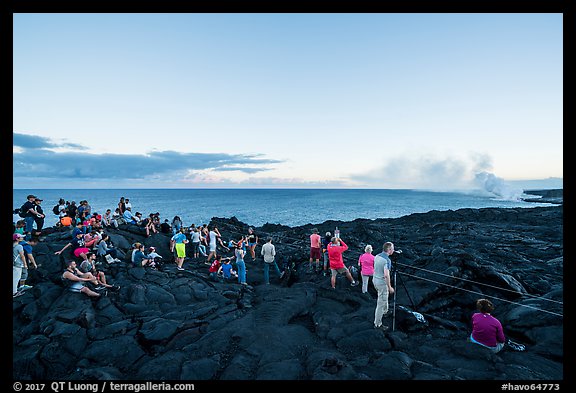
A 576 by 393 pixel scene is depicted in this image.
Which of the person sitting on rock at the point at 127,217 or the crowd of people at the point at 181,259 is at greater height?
the person sitting on rock at the point at 127,217

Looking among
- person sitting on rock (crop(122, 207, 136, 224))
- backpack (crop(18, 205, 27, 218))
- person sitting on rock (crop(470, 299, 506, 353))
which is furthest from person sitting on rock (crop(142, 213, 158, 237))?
person sitting on rock (crop(470, 299, 506, 353))

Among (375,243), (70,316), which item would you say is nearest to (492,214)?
(375,243)

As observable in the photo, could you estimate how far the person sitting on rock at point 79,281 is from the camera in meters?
9.77

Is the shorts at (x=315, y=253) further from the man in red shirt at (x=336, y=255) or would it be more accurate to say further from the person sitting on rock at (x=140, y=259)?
the person sitting on rock at (x=140, y=259)

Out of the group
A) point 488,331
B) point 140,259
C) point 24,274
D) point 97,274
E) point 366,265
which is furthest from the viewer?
point 140,259

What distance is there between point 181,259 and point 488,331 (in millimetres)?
13638

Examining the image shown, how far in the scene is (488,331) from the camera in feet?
20.6

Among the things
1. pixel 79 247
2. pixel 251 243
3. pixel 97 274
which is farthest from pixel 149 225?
pixel 97 274

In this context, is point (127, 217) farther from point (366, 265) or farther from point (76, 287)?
point (366, 265)

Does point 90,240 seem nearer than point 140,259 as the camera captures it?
Yes

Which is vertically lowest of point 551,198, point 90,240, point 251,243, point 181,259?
point 551,198

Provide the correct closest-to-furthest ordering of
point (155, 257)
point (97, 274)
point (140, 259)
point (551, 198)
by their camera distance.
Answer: point (97, 274) < point (140, 259) < point (155, 257) < point (551, 198)

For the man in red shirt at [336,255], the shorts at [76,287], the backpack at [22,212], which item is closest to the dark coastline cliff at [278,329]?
the shorts at [76,287]

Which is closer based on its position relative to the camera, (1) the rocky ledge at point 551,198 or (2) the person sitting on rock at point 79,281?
(2) the person sitting on rock at point 79,281
